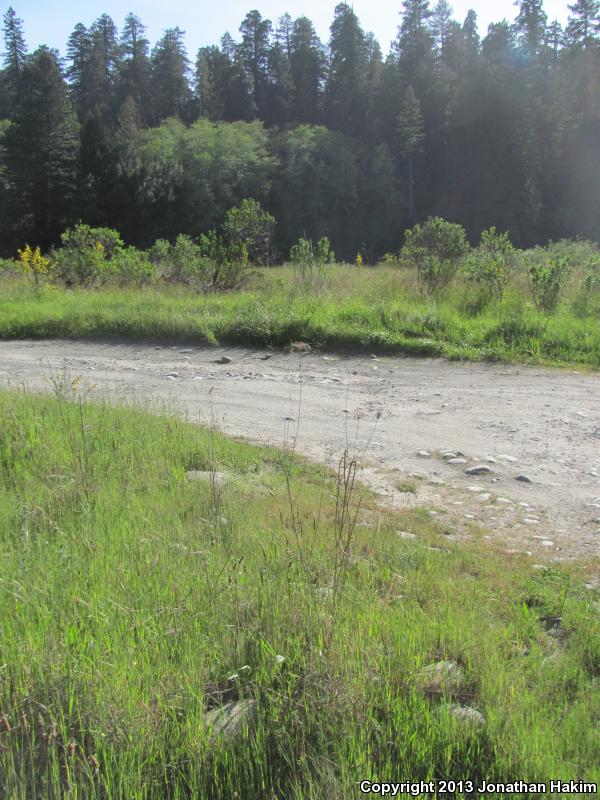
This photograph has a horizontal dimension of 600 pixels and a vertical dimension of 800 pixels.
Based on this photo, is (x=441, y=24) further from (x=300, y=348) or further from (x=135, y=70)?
(x=300, y=348)

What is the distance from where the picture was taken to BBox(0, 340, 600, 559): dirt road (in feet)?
14.8

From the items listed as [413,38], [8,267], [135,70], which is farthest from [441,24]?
[8,267]

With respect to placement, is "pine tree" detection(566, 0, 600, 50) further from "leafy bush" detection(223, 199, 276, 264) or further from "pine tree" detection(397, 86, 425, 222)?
"leafy bush" detection(223, 199, 276, 264)

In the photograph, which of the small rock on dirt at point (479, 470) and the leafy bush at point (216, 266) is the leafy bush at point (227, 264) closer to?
the leafy bush at point (216, 266)

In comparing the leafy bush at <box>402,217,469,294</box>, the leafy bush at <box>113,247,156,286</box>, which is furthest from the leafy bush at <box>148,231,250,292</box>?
the leafy bush at <box>402,217,469,294</box>

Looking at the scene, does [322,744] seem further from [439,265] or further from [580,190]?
[580,190]

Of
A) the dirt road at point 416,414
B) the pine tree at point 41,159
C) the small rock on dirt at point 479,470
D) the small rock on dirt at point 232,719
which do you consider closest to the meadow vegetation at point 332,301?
the dirt road at point 416,414

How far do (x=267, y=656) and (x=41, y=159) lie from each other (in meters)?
51.2

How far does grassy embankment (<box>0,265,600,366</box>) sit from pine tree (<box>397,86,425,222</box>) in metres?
55.0

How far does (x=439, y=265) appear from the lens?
11750 mm

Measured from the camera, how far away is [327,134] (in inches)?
2501

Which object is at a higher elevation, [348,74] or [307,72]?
[307,72]

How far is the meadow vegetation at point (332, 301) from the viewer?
937 cm

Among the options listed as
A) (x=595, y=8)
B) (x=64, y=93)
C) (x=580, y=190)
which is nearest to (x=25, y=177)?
(x=64, y=93)
